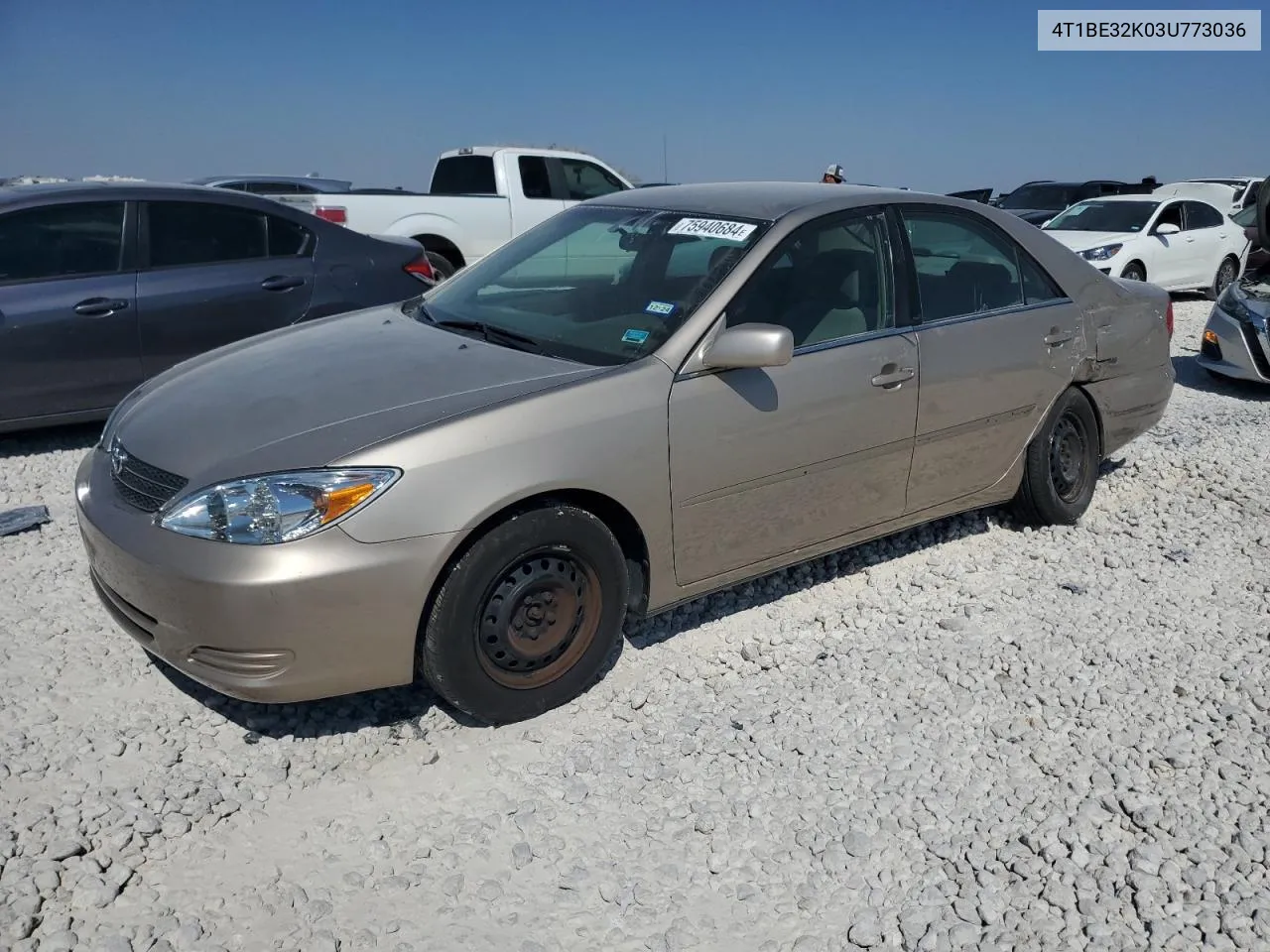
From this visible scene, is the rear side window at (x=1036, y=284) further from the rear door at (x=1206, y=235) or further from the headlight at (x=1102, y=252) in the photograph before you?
the rear door at (x=1206, y=235)

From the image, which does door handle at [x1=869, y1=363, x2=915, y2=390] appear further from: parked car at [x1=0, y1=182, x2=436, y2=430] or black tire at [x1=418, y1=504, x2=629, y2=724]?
parked car at [x1=0, y1=182, x2=436, y2=430]

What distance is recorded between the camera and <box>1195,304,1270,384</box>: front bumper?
8.31 m

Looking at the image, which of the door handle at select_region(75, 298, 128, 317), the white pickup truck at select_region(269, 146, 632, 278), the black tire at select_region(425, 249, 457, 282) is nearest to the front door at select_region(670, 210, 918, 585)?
the door handle at select_region(75, 298, 128, 317)

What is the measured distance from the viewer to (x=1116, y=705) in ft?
12.4

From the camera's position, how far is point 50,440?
6617 mm

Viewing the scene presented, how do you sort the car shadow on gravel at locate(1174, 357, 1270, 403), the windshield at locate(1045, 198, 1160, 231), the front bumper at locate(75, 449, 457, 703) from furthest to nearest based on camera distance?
the windshield at locate(1045, 198, 1160, 231)
the car shadow on gravel at locate(1174, 357, 1270, 403)
the front bumper at locate(75, 449, 457, 703)

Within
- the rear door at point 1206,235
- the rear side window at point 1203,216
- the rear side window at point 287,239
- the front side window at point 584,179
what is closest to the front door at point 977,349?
the rear side window at point 287,239

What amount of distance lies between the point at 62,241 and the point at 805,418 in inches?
178

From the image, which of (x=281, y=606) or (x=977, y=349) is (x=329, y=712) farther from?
(x=977, y=349)

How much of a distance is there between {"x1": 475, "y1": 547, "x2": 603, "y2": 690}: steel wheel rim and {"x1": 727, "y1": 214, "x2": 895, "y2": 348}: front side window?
1.08 m

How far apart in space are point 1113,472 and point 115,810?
533 centimetres

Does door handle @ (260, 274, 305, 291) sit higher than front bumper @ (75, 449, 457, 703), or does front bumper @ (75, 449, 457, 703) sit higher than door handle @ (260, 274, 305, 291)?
door handle @ (260, 274, 305, 291)

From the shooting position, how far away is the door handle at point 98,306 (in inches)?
241

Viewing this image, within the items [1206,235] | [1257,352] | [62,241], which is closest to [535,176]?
[62,241]
